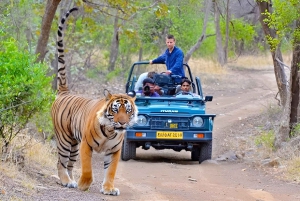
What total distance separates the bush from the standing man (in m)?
4.28

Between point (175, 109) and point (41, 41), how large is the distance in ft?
9.30

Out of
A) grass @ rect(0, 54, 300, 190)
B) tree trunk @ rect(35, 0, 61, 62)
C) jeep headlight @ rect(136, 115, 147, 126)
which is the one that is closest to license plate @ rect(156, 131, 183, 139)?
jeep headlight @ rect(136, 115, 147, 126)

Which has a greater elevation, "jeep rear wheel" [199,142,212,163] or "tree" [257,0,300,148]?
"tree" [257,0,300,148]

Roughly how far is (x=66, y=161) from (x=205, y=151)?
13.4ft

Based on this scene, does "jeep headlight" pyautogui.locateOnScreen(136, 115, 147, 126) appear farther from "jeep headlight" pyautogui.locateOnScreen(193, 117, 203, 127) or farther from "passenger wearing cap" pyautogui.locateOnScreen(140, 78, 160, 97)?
"jeep headlight" pyautogui.locateOnScreen(193, 117, 203, 127)

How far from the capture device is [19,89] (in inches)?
309

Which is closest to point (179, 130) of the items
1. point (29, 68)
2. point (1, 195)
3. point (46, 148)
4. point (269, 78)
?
point (46, 148)

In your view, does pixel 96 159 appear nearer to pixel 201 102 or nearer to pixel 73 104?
pixel 201 102

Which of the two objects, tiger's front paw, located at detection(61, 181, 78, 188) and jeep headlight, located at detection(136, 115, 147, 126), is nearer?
tiger's front paw, located at detection(61, 181, 78, 188)

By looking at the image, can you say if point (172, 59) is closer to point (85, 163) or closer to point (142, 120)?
point (142, 120)

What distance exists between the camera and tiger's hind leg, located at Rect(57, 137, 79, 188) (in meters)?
8.36

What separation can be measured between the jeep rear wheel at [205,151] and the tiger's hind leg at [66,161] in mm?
3733

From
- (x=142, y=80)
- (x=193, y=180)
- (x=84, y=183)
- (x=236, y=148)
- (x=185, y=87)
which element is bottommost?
(x=236, y=148)

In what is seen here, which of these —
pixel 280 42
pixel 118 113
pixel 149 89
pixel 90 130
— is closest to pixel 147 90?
pixel 149 89
